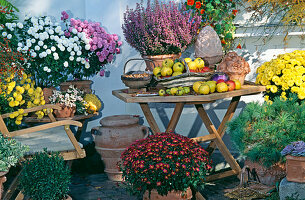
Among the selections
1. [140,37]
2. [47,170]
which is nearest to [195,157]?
[47,170]

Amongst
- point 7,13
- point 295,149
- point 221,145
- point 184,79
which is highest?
point 7,13

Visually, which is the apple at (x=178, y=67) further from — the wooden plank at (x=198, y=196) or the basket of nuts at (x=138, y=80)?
the wooden plank at (x=198, y=196)

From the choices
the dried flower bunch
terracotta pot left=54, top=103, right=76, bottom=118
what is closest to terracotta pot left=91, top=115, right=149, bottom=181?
terracotta pot left=54, top=103, right=76, bottom=118

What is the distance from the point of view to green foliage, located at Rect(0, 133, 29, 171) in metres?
3.62

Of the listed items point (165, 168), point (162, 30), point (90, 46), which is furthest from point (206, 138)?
point (90, 46)

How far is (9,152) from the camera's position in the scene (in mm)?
3686

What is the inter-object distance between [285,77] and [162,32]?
1.38m

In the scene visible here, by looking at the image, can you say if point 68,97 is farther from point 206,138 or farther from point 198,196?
point 198,196

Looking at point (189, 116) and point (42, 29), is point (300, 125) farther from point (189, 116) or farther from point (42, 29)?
point (42, 29)

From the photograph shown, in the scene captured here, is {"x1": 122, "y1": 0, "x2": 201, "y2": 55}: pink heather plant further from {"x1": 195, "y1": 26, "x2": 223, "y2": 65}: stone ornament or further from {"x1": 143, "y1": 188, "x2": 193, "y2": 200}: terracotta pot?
{"x1": 143, "y1": 188, "x2": 193, "y2": 200}: terracotta pot

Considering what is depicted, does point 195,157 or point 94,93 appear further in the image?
point 94,93

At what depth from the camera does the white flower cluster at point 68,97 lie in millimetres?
5086

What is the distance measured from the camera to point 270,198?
3859mm

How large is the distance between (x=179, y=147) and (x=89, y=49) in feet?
6.72
